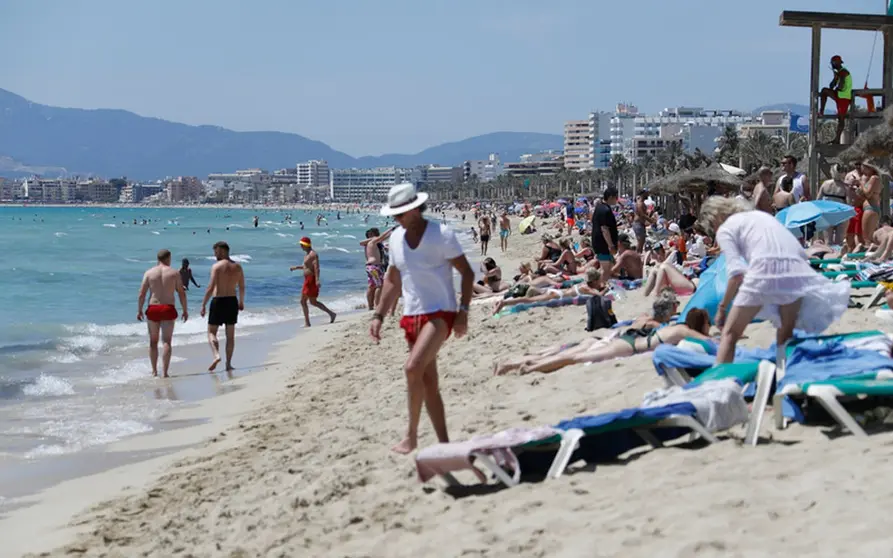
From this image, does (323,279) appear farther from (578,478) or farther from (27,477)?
(578,478)

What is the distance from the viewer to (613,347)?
7.07 metres

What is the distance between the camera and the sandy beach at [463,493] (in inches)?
135

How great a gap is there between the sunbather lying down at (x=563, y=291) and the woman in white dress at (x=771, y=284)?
233 inches

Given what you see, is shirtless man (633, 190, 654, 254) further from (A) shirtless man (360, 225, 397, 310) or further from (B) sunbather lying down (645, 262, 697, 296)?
(B) sunbather lying down (645, 262, 697, 296)

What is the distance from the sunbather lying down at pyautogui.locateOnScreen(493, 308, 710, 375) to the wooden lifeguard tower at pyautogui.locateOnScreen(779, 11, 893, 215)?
7.87m

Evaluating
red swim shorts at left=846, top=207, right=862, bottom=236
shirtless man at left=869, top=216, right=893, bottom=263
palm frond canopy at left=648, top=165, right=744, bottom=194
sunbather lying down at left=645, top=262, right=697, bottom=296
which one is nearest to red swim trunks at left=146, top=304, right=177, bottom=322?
sunbather lying down at left=645, top=262, right=697, bottom=296

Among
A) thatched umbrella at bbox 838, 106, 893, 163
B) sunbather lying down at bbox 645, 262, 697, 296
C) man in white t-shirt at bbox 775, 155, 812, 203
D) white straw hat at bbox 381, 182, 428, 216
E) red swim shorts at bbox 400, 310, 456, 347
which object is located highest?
thatched umbrella at bbox 838, 106, 893, 163

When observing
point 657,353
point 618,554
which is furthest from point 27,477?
point 618,554

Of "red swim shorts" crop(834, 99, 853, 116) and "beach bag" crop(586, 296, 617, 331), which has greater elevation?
"red swim shorts" crop(834, 99, 853, 116)

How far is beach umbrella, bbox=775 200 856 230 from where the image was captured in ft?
36.3

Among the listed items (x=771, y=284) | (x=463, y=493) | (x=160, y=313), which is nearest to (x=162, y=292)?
(x=160, y=313)

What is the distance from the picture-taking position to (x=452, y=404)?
22.7ft

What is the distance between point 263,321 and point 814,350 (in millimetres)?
13525

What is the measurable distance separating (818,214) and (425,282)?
24.3 feet
